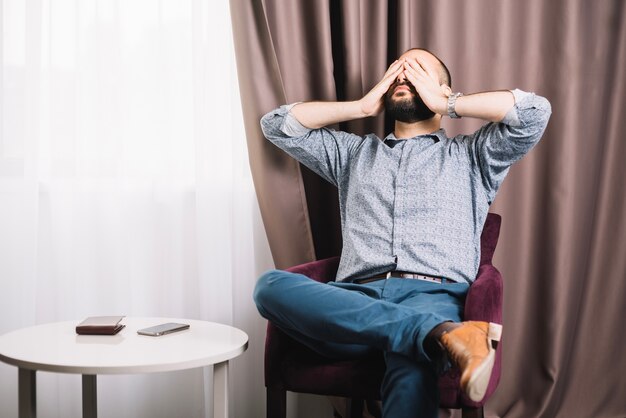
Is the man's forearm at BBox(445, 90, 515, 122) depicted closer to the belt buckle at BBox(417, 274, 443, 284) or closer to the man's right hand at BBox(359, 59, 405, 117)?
the man's right hand at BBox(359, 59, 405, 117)

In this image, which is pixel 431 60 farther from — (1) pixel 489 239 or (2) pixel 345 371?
(2) pixel 345 371

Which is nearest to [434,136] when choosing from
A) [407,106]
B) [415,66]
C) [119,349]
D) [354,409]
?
[407,106]

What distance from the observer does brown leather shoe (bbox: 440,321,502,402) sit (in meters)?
1.27

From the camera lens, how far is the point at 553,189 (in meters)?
2.42

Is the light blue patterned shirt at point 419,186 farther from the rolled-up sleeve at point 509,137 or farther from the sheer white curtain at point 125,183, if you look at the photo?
the sheer white curtain at point 125,183

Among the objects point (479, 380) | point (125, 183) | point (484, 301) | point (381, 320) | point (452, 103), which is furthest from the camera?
point (125, 183)

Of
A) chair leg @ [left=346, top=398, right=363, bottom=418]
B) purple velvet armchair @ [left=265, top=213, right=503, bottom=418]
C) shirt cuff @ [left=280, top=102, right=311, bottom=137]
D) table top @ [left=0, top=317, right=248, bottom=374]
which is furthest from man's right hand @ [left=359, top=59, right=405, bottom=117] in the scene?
chair leg @ [left=346, top=398, right=363, bottom=418]

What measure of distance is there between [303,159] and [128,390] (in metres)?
1.00

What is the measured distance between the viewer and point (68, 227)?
218 cm

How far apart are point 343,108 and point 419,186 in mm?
371

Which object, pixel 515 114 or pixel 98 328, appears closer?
pixel 98 328

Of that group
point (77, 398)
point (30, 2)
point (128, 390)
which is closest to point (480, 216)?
point (128, 390)

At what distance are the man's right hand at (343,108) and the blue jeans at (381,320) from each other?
0.57 metres

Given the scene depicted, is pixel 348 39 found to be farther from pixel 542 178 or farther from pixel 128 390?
pixel 128 390
